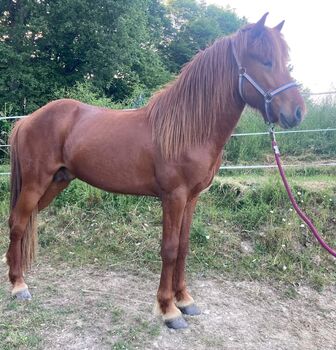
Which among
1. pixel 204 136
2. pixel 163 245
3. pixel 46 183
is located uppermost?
pixel 204 136

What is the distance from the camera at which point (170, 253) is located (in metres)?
2.89

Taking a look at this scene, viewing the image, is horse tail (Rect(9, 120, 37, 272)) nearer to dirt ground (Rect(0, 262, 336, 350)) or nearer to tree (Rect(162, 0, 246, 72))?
dirt ground (Rect(0, 262, 336, 350))

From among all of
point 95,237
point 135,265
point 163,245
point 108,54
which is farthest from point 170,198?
point 108,54

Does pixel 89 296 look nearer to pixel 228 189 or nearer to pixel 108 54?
pixel 228 189

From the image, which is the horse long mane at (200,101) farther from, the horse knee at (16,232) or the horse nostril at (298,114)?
the horse knee at (16,232)

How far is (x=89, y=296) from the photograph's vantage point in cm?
343

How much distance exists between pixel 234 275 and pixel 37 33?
14.4 m

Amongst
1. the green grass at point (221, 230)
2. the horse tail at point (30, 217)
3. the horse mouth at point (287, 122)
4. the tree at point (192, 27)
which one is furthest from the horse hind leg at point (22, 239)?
the tree at point (192, 27)

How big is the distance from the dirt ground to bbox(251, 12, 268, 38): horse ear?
220 centimetres

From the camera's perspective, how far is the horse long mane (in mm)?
2791

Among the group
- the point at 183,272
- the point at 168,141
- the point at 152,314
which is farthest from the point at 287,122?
the point at 152,314

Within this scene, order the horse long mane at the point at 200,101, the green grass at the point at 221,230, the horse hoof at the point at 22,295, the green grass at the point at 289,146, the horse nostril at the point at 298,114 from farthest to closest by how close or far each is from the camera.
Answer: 1. the green grass at the point at 289,146
2. the green grass at the point at 221,230
3. the horse hoof at the point at 22,295
4. the horse long mane at the point at 200,101
5. the horse nostril at the point at 298,114

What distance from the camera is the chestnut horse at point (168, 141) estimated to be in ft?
8.69

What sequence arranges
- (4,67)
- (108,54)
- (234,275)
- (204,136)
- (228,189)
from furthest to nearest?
(108,54) → (4,67) → (228,189) → (234,275) → (204,136)
